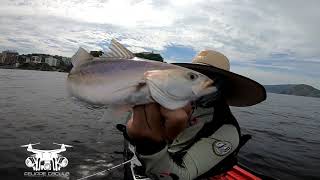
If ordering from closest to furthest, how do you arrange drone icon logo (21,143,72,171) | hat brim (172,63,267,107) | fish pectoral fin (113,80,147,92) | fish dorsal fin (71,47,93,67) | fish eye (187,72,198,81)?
fish pectoral fin (113,80,147,92)
fish eye (187,72,198,81)
fish dorsal fin (71,47,93,67)
hat brim (172,63,267,107)
drone icon logo (21,143,72,171)

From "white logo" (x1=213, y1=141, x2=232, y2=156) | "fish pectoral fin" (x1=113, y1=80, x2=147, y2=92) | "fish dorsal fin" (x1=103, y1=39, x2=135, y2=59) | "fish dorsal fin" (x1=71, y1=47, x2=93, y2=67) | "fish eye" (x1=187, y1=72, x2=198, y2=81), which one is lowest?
"white logo" (x1=213, y1=141, x2=232, y2=156)

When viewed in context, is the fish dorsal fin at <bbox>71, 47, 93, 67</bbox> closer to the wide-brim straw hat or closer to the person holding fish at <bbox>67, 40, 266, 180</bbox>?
the person holding fish at <bbox>67, 40, 266, 180</bbox>

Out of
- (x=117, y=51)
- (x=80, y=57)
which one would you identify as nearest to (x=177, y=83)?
(x=117, y=51)

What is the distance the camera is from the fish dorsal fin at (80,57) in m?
3.51

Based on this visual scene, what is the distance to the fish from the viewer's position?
3.11 m

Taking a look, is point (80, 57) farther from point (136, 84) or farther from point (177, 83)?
point (177, 83)

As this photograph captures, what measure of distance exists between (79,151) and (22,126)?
24.4ft

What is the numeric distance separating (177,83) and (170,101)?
186mm

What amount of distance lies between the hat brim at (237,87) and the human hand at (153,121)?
1181 millimetres

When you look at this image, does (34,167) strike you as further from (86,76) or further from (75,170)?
(86,76)

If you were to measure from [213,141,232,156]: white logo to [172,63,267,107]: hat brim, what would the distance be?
3.24ft

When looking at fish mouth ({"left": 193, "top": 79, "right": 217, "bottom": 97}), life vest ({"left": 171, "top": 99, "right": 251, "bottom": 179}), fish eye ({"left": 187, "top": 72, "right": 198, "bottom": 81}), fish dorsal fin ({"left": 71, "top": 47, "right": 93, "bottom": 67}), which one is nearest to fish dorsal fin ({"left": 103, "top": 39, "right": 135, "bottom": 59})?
fish dorsal fin ({"left": 71, "top": 47, "right": 93, "bottom": 67})

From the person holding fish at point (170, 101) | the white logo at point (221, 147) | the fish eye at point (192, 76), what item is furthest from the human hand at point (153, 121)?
the white logo at point (221, 147)

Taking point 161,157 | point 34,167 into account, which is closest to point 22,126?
point 34,167
